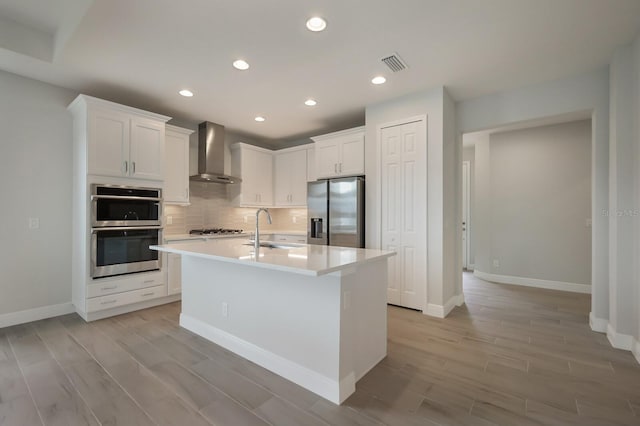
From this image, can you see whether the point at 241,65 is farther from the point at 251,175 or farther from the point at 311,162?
the point at 251,175

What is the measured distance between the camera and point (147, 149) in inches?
146

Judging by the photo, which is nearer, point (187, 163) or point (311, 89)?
point (311, 89)

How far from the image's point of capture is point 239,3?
2.11m

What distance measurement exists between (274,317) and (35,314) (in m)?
3.05

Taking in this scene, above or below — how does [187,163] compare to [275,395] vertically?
above

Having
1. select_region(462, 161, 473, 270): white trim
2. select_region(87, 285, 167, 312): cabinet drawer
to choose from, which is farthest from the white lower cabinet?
select_region(462, 161, 473, 270): white trim

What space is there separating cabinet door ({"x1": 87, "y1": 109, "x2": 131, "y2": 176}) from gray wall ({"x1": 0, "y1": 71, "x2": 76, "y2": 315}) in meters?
0.59

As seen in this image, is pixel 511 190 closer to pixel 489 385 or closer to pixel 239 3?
pixel 489 385

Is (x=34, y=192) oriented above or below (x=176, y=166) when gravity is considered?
below

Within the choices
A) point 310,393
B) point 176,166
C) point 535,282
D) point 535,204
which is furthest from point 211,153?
point 535,282

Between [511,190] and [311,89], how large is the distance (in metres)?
4.05

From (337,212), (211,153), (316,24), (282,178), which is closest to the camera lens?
(316,24)

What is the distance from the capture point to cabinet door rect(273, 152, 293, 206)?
551cm

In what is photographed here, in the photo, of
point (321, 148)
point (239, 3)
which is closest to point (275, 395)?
point (239, 3)
